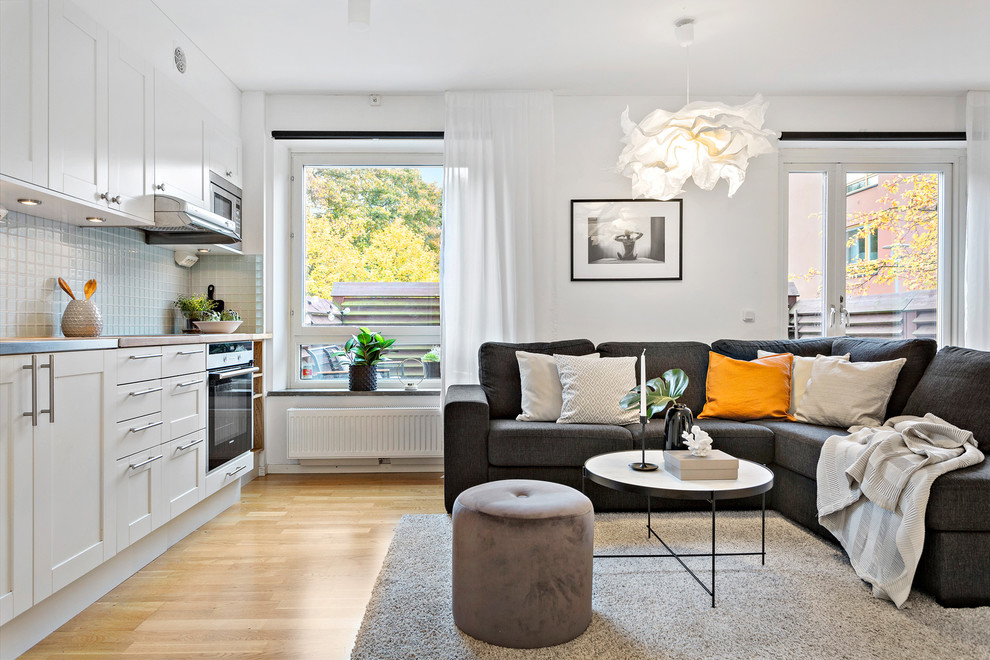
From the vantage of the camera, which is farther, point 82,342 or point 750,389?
point 750,389

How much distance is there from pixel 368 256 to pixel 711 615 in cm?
330

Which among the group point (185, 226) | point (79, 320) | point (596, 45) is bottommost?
point (79, 320)

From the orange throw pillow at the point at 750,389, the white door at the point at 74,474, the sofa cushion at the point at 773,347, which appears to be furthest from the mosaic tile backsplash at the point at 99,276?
the sofa cushion at the point at 773,347

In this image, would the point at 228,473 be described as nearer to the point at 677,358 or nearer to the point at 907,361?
the point at 677,358

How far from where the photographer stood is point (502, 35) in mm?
3344

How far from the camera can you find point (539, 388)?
3488mm

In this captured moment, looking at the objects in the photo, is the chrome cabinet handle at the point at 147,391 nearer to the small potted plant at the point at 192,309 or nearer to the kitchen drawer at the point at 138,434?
the kitchen drawer at the point at 138,434

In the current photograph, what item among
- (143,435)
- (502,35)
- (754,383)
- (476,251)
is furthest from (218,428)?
(754,383)

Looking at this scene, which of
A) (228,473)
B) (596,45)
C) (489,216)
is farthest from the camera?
(489,216)

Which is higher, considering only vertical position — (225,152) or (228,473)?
(225,152)

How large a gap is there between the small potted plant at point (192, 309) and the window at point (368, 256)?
2.52 feet

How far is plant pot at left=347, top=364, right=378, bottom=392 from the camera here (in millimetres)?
4219

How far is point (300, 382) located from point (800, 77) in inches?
158

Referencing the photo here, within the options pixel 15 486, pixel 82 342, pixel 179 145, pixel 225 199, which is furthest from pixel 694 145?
pixel 225 199
